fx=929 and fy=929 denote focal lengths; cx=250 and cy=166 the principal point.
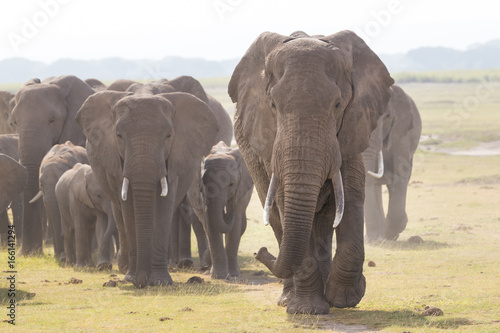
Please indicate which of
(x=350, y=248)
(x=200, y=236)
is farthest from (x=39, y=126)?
(x=350, y=248)

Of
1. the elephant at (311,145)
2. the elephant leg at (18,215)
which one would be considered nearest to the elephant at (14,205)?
the elephant leg at (18,215)

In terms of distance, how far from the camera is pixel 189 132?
12398 mm

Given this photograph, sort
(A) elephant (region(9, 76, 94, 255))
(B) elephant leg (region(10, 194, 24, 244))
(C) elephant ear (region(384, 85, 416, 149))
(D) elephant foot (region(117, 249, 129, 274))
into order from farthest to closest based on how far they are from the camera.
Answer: (C) elephant ear (region(384, 85, 416, 149))
(B) elephant leg (region(10, 194, 24, 244))
(A) elephant (region(9, 76, 94, 255))
(D) elephant foot (region(117, 249, 129, 274))

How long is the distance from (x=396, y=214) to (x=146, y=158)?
8399mm

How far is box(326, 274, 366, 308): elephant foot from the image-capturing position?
28.1ft

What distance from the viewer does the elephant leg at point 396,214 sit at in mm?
18281

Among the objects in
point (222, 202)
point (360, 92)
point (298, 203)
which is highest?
point (360, 92)

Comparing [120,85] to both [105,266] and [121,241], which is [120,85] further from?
[121,241]

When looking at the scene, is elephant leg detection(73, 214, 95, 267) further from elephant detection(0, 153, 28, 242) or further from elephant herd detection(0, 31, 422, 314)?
elephant detection(0, 153, 28, 242)

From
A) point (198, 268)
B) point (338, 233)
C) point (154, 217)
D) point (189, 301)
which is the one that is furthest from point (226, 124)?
point (338, 233)

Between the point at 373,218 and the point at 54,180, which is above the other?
the point at 54,180

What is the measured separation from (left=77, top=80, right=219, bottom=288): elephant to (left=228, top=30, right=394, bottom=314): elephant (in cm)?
213

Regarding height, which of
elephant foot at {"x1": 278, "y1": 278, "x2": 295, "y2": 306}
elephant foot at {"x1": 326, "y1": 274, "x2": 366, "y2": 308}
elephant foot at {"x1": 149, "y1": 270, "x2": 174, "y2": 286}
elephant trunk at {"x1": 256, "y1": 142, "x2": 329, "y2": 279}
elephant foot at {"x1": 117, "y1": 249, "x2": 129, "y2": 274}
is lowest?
elephant foot at {"x1": 117, "y1": 249, "x2": 129, "y2": 274}

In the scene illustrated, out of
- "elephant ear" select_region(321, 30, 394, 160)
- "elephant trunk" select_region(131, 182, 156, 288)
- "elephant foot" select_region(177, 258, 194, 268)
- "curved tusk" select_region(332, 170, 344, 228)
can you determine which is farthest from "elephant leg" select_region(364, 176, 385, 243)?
"curved tusk" select_region(332, 170, 344, 228)
